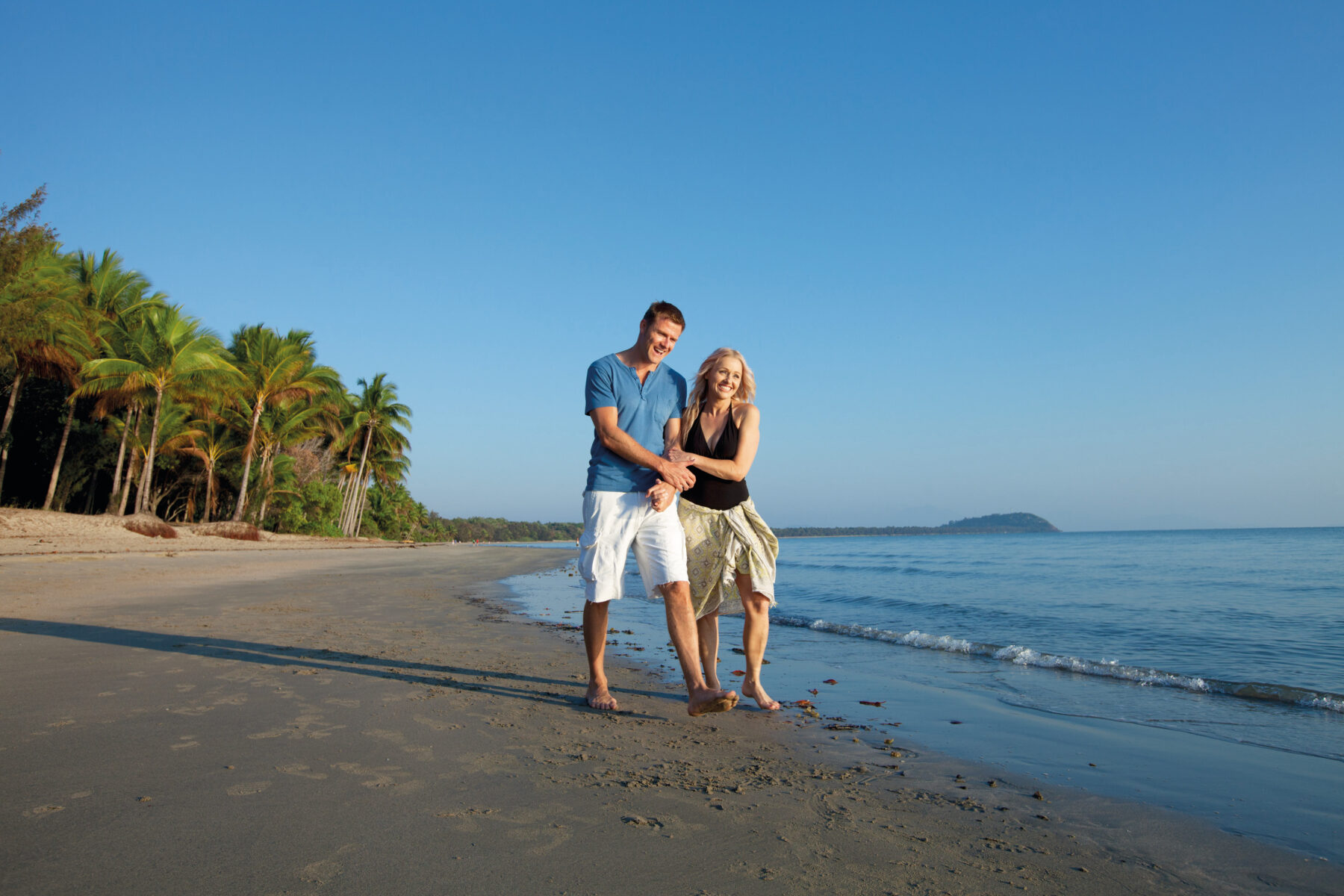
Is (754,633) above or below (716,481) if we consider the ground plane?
below

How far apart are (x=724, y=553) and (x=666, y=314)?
1350 mm

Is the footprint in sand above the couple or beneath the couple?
beneath

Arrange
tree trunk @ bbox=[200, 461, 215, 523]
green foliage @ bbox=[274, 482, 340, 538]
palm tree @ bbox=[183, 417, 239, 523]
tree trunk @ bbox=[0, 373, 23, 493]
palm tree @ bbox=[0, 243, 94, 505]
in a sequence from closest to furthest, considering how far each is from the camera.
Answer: palm tree @ bbox=[0, 243, 94, 505]
tree trunk @ bbox=[0, 373, 23, 493]
palm tree @ bbox=[183, 417, 239, 523]
tree trunk @ bbox=[200, 461, 215, 523]
green foliage @ bbox=[274, 482, 340, 538]

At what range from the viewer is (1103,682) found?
5.61m

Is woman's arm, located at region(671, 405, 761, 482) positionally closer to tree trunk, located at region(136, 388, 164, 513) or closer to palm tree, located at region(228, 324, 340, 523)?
tree trunk, located at region(136, 388, 164, 513)

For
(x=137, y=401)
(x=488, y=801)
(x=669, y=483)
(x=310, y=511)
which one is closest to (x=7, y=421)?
(x=137, y=401)

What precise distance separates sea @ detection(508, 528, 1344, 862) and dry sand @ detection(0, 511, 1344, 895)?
468mm

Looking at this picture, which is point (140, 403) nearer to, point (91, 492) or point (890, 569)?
point (91, 492)

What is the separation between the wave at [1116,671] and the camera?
5.11m

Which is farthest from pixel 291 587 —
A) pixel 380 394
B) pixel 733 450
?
pixel 380 394

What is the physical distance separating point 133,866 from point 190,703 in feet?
6.55

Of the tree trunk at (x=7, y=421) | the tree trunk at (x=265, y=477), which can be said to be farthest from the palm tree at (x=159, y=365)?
the tree trunk at (x=265, y=477)

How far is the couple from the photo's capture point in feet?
11.9

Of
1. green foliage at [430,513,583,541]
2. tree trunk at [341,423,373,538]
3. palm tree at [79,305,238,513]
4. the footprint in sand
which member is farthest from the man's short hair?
green foliage at [430,513,583,541]
